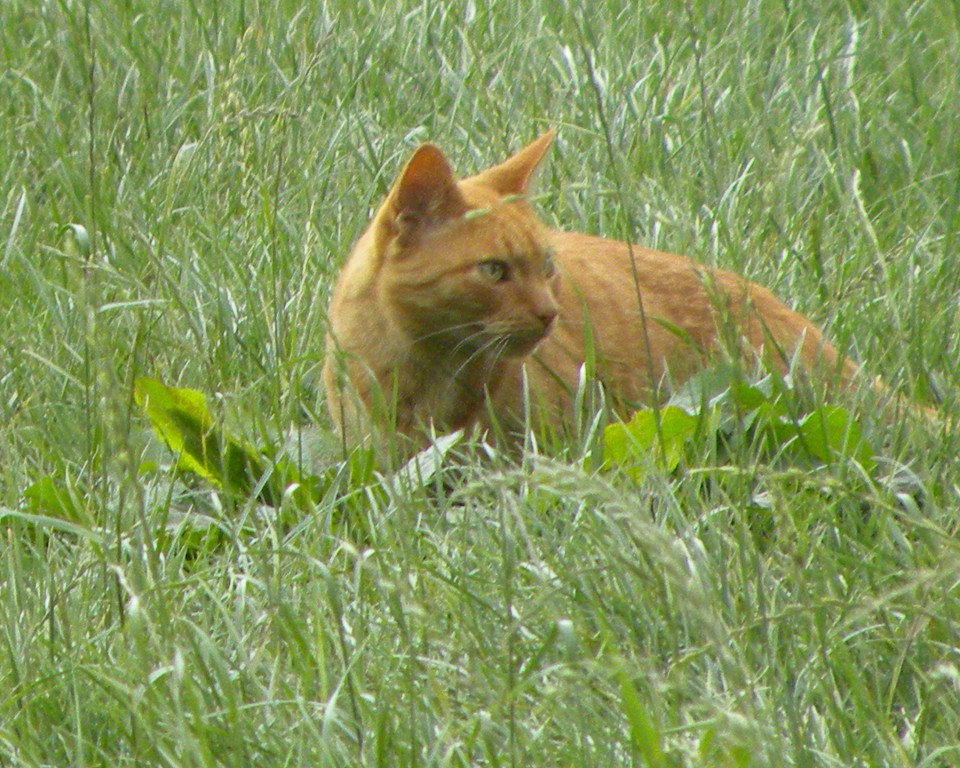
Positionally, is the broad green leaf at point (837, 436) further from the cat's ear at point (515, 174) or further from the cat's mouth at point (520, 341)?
the cat's ear at point (515, 174)

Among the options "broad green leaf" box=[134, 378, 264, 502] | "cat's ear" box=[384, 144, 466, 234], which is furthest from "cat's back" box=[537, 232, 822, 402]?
"broad green leaf" box=[134, 378, 264, 502]

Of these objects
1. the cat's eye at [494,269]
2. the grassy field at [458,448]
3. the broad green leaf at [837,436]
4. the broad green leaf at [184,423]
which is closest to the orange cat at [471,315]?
the cat's eye at [494,269]

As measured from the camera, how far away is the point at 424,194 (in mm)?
3203

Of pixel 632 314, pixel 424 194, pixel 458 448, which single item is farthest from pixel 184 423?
pixel 632 314

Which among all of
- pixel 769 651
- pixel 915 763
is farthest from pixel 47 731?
pixel 915 763

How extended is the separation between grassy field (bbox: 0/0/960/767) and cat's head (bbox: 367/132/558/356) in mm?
199

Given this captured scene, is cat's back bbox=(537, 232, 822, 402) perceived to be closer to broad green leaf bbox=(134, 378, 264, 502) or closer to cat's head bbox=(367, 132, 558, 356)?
cat's head bbox=(367, 132, 558, 356)

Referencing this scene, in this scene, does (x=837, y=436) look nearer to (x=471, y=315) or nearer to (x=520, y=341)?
(x=520, y=341)

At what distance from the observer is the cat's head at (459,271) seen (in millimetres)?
3195

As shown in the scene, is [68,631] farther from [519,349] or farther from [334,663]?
[519,349]

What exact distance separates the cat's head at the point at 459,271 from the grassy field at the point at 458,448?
199 millimetres

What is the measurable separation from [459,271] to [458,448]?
1.17 feet

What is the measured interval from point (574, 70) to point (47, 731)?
2841mm

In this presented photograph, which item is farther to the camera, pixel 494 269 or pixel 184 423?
A: pixel 494 269
